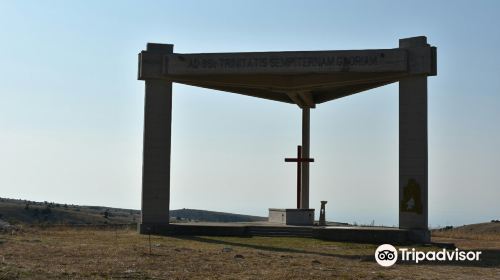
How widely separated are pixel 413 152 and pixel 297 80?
302 inches

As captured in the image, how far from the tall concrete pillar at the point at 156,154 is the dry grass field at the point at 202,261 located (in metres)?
4.97

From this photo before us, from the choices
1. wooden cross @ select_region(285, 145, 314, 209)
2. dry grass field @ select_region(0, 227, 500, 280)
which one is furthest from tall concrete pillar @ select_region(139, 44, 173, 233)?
wooden cross @ select_region(285, 145, 314, 209)

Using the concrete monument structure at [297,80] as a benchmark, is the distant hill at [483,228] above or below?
below

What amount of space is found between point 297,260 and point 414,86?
49.2 feet

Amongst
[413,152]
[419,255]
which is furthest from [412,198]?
[419,255]

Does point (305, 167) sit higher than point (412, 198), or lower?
higher

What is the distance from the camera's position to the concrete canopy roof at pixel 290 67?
34.2m

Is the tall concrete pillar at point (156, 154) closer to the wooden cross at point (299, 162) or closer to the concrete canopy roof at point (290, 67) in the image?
the concrete canopy roof at point (290, 67)

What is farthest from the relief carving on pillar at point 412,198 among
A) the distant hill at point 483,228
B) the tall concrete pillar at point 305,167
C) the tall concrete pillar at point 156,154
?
the distant hill at point 483,228

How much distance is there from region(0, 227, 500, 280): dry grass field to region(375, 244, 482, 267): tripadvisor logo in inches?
19.7

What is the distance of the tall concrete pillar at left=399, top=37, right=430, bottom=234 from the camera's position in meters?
33.8

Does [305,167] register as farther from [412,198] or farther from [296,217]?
[412,198]

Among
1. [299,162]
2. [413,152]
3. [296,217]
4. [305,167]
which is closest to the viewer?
[413,152]

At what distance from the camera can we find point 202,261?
853 inches
